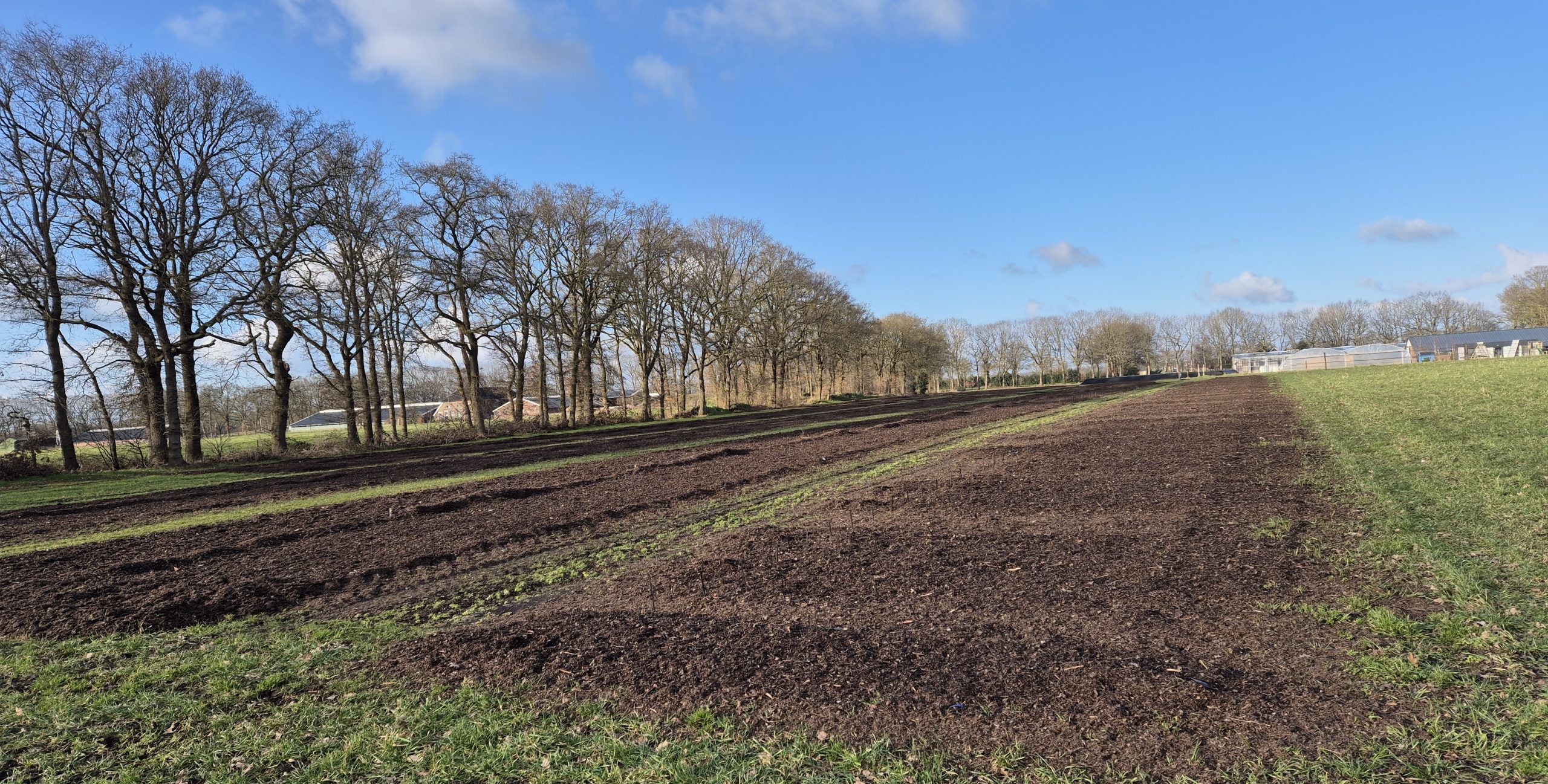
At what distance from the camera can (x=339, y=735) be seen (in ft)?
12.7

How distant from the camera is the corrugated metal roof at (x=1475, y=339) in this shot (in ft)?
299

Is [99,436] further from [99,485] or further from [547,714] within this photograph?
[547,714]

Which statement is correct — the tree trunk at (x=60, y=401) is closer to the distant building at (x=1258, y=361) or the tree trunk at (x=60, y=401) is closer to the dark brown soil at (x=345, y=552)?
the dark brown soil at (x=345, y=552)

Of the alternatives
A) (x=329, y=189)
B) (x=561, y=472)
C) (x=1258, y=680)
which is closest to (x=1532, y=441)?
(x=1258, y=680)

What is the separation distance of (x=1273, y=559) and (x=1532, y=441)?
9.62m

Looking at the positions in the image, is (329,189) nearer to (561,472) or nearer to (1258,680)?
(561,472)

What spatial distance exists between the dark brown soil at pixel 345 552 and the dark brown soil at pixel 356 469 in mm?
2088

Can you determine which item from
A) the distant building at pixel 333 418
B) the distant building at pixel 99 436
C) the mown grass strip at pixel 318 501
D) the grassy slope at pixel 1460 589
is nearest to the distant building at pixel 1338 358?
the grassy slope at pixel 1460 589

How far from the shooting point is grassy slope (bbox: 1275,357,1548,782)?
10.5ft

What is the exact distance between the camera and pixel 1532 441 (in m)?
11.7

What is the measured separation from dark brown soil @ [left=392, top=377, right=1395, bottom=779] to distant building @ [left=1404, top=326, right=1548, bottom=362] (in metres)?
103

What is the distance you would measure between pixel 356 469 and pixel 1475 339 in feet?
445

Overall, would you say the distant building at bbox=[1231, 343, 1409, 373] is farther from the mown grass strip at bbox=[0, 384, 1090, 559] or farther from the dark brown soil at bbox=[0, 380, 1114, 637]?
the dark brown soil at bbox=[0, 380, 1114, 637]

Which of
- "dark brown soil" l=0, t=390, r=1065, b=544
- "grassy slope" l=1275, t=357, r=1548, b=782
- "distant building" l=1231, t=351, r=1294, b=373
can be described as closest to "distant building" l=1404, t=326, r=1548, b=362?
"distant building" l=1231, t=351, r=1294, b=373
